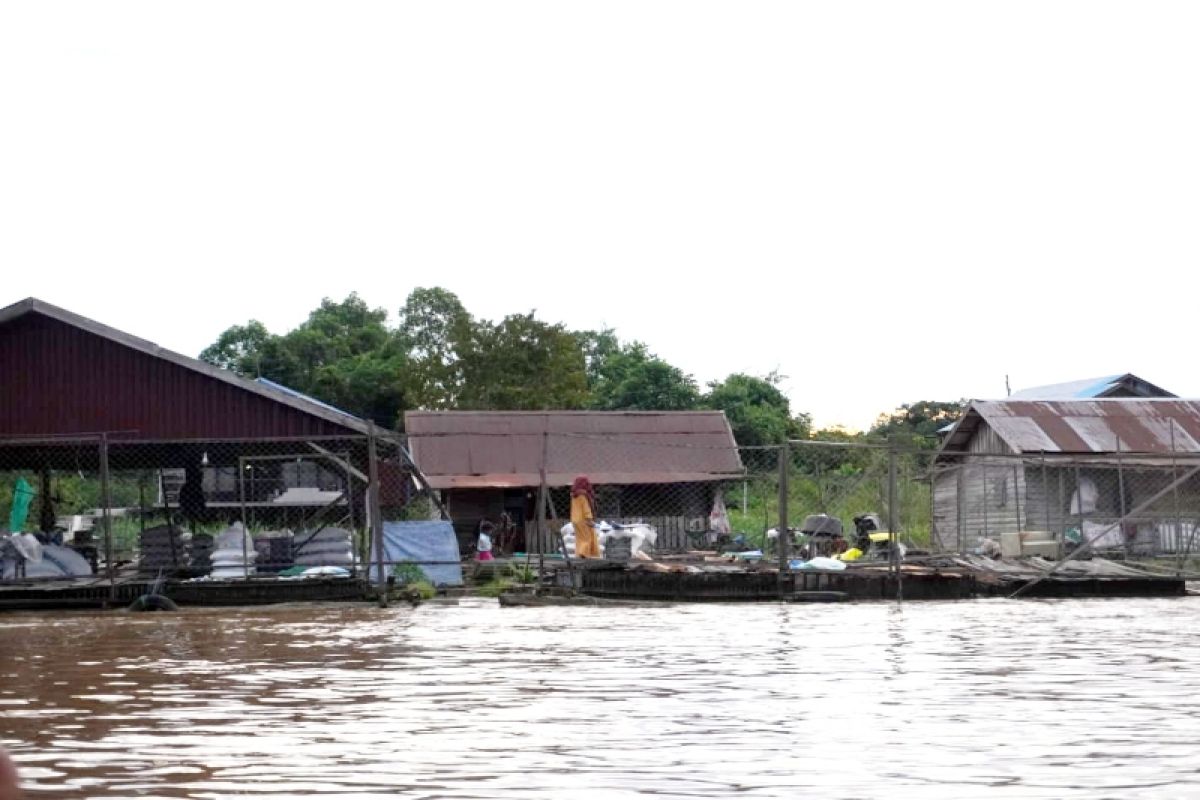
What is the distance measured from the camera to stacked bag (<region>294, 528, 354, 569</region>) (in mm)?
21672

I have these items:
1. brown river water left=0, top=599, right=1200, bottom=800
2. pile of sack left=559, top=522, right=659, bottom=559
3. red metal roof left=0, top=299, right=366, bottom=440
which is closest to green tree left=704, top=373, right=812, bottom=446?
pile of sack left=559, top=522, right=659, bottom=559

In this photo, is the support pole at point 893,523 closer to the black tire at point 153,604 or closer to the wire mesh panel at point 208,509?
the wire mesh panel at point 208,509

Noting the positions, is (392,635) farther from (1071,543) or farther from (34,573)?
(1071,543)

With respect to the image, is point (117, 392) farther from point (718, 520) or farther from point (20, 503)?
point (718, 520)

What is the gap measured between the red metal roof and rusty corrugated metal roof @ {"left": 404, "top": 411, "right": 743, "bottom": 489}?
984cm

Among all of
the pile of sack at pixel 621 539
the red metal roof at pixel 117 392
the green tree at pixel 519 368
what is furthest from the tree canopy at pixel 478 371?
the red metal roof at pixel 117 392

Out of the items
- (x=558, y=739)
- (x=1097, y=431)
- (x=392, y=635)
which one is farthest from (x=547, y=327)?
(x=558, y=739)

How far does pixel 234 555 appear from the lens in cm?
2119

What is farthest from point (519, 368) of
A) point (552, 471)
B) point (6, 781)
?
point (6, 781)

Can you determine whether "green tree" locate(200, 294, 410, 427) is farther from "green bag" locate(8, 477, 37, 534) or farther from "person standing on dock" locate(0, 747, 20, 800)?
"person standing on dock" locate(0, 747, 20, 800)

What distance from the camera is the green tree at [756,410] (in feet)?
178

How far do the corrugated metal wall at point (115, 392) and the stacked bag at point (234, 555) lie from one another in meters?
3.90

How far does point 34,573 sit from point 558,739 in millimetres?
15763

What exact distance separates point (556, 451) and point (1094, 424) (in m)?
11.8
